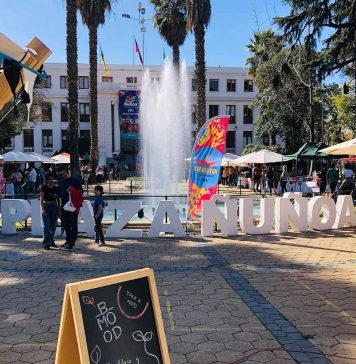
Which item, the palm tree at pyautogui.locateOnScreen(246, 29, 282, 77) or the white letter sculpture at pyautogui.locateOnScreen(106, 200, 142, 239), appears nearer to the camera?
the white letter sculpture at pyautogui.locateOnScreen(106, 200, 142, 239)

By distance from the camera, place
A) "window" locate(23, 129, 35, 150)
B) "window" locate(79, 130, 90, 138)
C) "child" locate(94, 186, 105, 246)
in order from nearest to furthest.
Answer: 1. "child" locate(94, 186, 105, 246)
2. "window" locate(79, 130, 90, 138)
3. "window" locate(23, 129, 35, 150)

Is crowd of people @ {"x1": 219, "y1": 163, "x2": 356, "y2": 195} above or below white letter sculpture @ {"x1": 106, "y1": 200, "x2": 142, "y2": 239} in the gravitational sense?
above

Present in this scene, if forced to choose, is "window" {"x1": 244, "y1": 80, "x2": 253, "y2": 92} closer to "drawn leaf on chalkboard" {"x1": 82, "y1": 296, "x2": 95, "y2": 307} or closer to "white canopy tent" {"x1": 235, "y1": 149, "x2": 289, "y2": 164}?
"white canopy tent" {"x1": 235, "y1": 149, "x2": 289, "y2": 164}

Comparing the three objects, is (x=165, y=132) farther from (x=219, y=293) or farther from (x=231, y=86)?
(x=231, y=86)

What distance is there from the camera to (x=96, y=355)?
8.69ft

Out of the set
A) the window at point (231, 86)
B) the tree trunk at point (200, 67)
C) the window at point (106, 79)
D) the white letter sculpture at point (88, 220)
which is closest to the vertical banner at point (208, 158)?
the white letter sculpture at point (88, 220)

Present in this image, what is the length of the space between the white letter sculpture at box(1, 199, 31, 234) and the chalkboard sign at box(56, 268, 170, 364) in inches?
320

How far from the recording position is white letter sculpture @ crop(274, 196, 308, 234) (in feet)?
34.8

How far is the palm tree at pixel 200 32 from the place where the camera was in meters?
23.5

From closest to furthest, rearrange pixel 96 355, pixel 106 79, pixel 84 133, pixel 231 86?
pixel 96 355
pixel 84 133
pixel 106 79
pixel 231 86

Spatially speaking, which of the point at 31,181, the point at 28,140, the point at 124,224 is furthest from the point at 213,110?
the point at 124,224

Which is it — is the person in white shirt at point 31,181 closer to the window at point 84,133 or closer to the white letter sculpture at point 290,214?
the white letter sculpture at point 290,214

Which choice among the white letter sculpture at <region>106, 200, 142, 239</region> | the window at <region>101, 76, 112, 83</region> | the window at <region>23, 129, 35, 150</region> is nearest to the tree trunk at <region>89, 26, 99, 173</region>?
the white letter sculpture at <region>106, 200, 142, 239</region>

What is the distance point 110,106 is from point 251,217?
4037 centimetres
